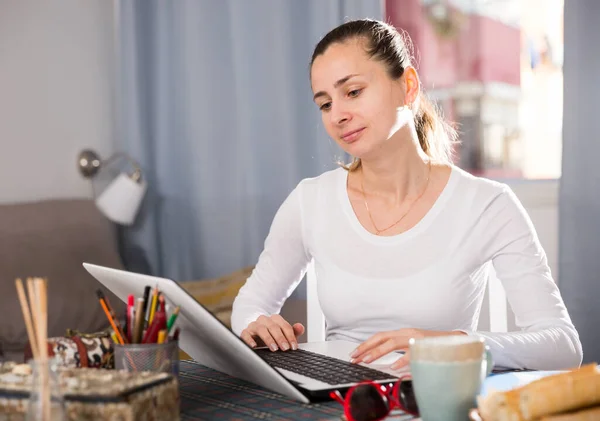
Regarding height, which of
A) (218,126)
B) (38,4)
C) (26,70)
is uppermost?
(38,4)

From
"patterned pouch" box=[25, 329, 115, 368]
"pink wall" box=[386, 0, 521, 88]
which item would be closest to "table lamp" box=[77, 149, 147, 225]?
"pink wall" box=[386, 0, 521, 88]

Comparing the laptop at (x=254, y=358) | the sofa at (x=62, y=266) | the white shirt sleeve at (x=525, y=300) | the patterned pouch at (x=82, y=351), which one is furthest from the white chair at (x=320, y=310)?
the sofa at (x=62, y=266)

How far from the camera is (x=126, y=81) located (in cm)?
354

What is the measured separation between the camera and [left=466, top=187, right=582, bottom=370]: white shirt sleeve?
4.09ft

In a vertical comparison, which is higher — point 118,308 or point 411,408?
point 411,408

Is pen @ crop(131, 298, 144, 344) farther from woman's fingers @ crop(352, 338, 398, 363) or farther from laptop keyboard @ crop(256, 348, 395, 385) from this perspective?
woman's fingers @ crop(352, 338, 398, 363)

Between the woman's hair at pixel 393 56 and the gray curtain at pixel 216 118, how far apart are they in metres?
1.09

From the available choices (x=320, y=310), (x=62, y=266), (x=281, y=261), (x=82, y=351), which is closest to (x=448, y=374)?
(x=82, y=351)

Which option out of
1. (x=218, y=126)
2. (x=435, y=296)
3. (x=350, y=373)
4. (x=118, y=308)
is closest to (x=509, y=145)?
(x=218, y=126)

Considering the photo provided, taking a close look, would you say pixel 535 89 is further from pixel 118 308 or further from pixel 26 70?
pixel 26 70

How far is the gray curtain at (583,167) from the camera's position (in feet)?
8.09

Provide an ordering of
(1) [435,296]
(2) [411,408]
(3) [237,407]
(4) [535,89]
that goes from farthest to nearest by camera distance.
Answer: (4) [535,89] < (1) [435,296] < (3) [237,407] < (2) [411,408]

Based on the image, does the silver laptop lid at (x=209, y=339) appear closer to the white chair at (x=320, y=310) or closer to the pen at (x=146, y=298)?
the pen at (x=146, y=298)

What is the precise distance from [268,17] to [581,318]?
1.57 metres
